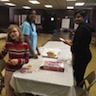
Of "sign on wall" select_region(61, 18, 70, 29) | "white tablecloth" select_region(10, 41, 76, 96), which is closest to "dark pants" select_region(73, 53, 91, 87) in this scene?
"white tablecloth" select_region(10, 41, 76, 96)

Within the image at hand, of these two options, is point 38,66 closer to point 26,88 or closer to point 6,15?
point 26,88

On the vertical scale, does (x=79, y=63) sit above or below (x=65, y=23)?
below

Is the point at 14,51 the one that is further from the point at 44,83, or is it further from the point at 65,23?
the point at 65,23

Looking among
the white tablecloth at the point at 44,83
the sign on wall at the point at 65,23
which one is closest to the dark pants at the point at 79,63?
the white tablecloth at the point at 44,83

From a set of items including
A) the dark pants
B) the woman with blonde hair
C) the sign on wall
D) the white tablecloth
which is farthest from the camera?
the sign on wall

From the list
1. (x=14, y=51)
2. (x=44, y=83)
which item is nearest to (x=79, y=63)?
(x=44, y=83)

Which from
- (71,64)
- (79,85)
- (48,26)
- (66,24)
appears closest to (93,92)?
(79,85)

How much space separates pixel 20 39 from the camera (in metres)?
1.80

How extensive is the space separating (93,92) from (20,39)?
1.90 m

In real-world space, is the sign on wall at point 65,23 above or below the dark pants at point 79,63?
above

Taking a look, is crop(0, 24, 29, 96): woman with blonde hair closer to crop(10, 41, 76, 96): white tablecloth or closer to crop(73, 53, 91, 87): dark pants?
crop(10, 41, 76, 96): white tablecloth

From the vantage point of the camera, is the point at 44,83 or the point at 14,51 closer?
the point at 44,83

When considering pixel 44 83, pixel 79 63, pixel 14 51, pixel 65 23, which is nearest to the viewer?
pixel 44 83

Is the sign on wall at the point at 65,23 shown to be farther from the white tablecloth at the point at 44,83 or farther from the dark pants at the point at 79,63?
the white tablecloth at the point at 44,83
